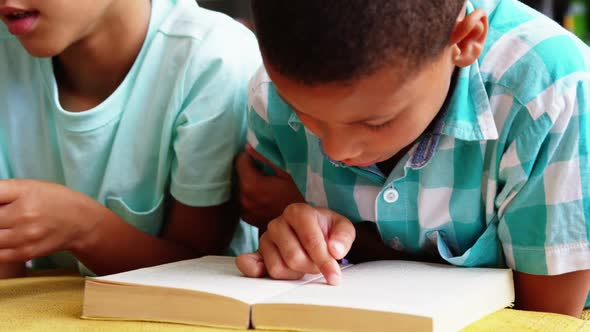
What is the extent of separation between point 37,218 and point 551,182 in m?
0.54

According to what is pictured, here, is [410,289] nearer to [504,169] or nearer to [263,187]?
[504,169]

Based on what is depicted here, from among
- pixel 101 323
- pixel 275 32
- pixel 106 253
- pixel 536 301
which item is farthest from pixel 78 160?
pixel 536 301

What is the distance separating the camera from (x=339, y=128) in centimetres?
71

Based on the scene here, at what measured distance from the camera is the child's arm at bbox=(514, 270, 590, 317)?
81 cm

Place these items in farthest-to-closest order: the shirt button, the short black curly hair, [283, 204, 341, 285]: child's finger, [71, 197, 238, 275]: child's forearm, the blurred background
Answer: the blurred background, [71, 197, 238, 275]: child's forearm, the shirt button, [283, 204, 341, 285]: child's finger, the short black curly hair

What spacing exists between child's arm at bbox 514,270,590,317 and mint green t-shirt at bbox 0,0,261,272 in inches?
15.7

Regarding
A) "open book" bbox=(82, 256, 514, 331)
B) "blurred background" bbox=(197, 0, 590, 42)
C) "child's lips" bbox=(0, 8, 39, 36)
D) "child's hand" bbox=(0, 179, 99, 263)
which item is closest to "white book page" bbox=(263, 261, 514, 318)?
"open book" bbox=(82, 256, 514, 331)

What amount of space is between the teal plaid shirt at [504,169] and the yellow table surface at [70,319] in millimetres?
79

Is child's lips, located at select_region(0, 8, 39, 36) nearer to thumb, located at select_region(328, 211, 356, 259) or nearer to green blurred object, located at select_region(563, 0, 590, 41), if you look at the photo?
thumb, located at select_region(328, 211, 356, 259)

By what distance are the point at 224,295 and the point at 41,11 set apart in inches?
17.0

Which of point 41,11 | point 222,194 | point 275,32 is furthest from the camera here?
point 222,194

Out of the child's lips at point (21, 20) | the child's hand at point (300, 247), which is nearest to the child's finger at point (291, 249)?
the child's hand at point (300, 247)

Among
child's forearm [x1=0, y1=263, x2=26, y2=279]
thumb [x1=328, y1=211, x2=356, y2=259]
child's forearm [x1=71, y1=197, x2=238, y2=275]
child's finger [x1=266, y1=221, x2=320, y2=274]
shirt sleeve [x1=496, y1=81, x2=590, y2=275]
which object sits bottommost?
child's forearm [x1=0, y1=263, x2=26, y2=279]

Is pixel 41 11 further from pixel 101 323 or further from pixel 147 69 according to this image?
pixel 101 323
